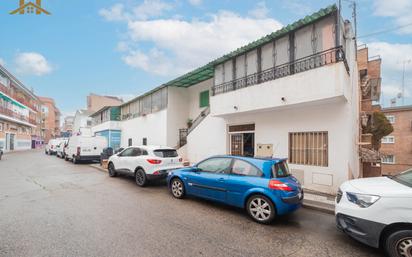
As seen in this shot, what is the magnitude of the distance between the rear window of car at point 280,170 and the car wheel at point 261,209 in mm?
613

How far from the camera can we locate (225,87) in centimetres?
1002

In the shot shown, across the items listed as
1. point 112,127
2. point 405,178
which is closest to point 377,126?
point 405,178

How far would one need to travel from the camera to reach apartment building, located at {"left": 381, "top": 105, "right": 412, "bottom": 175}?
21000 mm

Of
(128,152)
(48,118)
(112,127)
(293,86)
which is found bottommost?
(128,152)

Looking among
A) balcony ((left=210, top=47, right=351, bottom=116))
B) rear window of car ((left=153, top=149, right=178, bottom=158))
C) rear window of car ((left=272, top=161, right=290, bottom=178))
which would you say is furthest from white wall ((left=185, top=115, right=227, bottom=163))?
rear window of car ((left=272, top=161, right=290, bottom=178))

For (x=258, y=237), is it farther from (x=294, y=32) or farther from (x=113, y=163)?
(x=113, y=163)

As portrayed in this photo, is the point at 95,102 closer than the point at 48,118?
Yes

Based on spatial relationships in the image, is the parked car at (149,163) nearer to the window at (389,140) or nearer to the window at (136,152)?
the window at (136,152)

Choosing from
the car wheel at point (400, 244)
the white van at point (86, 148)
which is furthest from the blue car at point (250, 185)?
the white van at point (86, 148)

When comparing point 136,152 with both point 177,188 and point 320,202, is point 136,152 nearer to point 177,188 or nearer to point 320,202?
point 177,188

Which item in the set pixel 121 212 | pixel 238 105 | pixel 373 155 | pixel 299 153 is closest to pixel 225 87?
pixel 238 105

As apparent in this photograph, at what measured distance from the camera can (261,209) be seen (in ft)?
15.0

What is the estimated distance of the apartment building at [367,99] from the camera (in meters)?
10.5

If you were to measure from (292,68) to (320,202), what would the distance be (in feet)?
15.1
